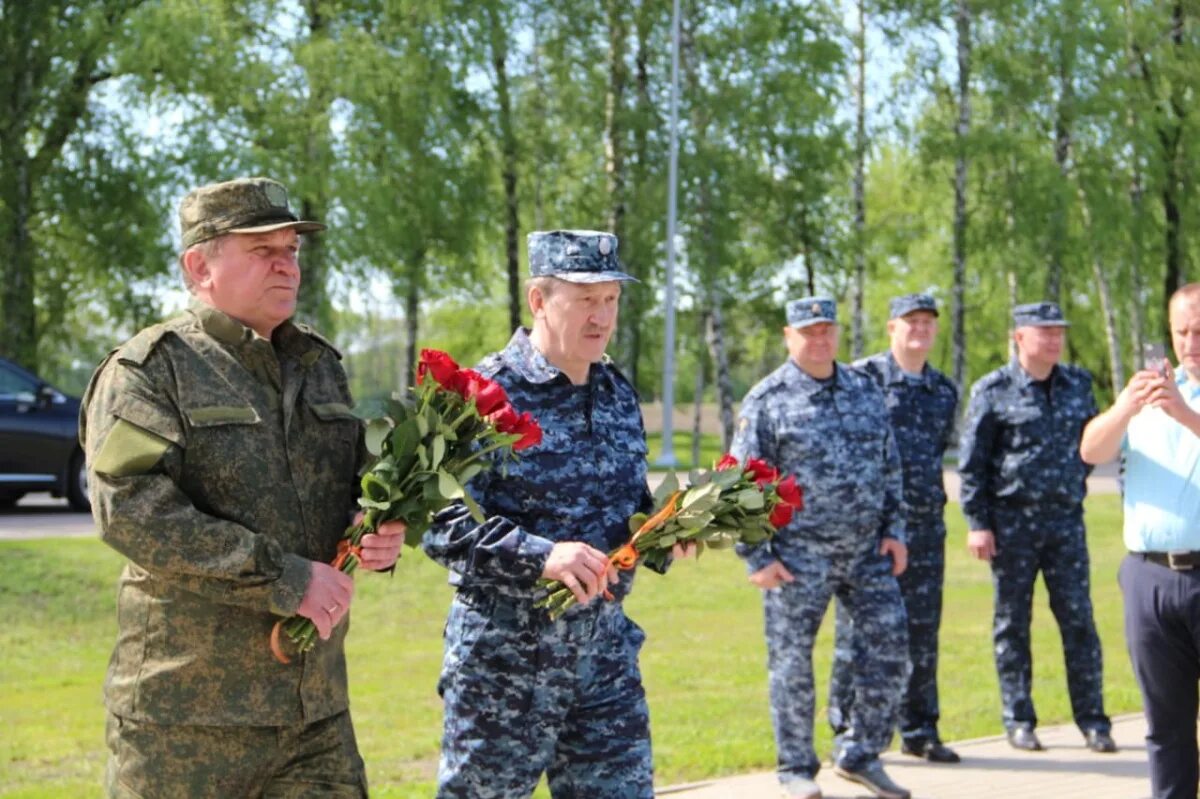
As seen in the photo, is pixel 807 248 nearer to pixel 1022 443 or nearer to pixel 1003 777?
pixel 1022 443

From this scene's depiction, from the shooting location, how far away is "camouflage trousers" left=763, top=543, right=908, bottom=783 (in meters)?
6.83

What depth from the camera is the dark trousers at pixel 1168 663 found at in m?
5.53

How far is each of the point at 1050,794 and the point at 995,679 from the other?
312 cm

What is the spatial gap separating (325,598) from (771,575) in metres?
3.54

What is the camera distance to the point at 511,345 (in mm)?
4543

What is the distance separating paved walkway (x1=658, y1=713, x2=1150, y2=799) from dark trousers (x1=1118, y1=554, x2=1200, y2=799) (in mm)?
1378

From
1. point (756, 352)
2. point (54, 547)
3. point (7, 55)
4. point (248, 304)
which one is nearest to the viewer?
point (248, 304)

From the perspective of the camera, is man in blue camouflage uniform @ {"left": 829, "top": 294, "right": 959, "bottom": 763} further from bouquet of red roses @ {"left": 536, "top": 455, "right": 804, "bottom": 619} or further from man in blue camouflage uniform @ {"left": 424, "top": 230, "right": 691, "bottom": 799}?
man in blue camouflage uniform @ {"left": 424, "top": 230, "right": 691, "bottom": 799}

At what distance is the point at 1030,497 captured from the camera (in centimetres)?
821

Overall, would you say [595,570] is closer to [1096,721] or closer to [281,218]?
[281,218]

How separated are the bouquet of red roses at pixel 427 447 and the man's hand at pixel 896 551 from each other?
11.3 ft

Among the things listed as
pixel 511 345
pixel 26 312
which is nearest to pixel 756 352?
pixel 26 312

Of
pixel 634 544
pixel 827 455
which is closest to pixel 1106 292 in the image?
pixel 827 455

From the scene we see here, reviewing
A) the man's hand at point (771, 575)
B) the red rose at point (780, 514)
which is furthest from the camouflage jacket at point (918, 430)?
the red rose at point (780, 514)
